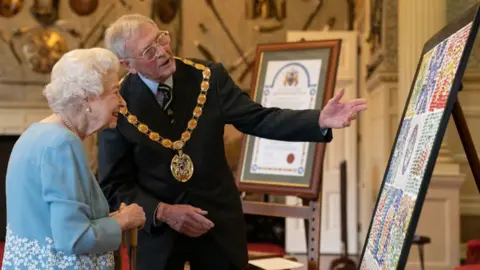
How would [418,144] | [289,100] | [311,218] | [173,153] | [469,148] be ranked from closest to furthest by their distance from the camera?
[418,144]
[469,148]
[173,153]
[311,218]
[289,100]

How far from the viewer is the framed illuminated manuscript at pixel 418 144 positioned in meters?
1.45

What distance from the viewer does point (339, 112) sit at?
2074 mm

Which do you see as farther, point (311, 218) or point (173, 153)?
point (311, 218)

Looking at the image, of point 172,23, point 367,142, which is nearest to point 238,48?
point 172,23

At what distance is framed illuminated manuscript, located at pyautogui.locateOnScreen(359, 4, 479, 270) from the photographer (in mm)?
1454

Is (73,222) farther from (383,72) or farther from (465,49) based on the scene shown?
(383,72)

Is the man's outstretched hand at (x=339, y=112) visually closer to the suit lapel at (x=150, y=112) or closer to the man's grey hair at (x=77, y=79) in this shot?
the suit lapel at (x=150, y=112)

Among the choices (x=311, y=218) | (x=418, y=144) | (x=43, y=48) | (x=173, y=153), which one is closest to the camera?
(x=418, y=144)

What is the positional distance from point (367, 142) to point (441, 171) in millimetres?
1945

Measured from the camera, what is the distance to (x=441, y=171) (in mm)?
4816

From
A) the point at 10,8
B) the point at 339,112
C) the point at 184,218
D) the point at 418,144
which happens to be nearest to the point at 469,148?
the point at 418,144

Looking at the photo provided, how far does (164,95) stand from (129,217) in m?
0.62

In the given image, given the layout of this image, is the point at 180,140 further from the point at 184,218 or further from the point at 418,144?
the point at 418,144

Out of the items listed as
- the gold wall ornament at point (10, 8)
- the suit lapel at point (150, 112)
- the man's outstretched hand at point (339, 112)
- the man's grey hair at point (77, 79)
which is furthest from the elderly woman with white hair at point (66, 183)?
the gold wall ornament at point (10, 8)
